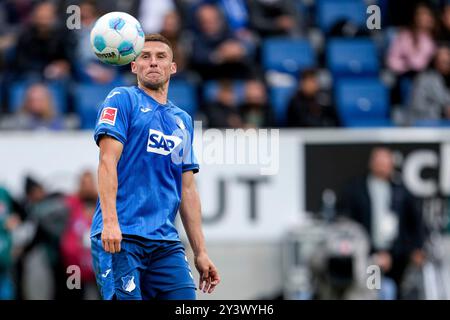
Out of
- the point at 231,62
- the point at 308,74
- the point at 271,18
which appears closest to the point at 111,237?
the point at 308,74

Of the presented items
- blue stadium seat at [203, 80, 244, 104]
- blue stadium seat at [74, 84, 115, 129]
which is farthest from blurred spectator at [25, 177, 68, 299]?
blue stadium seat at [203, 80, 244, 104]

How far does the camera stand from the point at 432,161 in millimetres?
14773

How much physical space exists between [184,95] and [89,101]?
1.16 m

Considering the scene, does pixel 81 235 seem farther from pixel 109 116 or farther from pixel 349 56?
pixel 109 116

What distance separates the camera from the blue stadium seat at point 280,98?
15.1 m

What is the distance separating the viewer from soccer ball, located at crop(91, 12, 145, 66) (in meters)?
7.62

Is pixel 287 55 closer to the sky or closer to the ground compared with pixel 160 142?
closer to the sky

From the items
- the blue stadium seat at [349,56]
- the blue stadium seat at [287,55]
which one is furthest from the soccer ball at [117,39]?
the blue stadium seat at [349,56]

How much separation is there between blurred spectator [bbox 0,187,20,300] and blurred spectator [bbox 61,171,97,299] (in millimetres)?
629

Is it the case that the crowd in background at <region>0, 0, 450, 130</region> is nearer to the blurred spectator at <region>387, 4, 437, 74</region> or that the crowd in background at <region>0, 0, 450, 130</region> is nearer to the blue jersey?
the blurred spectator at <region>387, 4, 437, 74</region>

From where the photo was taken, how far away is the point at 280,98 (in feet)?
50.4

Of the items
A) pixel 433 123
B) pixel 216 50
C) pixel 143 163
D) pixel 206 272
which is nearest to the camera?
pixel 143 163

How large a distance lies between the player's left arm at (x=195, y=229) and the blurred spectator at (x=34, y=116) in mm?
6673

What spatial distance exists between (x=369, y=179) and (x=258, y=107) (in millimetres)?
1604
